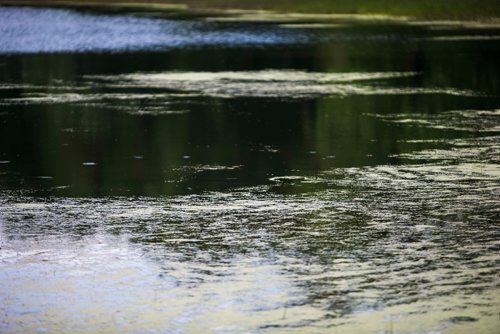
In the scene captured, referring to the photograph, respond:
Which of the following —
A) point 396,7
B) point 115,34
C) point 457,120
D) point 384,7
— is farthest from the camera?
point 384,7

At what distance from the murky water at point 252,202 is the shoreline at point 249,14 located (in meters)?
21.1

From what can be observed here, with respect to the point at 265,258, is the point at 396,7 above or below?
above

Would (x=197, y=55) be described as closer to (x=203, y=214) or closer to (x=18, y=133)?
(x=18, y=133)

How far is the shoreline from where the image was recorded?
47.9 meters

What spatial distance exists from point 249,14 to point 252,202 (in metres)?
48.0

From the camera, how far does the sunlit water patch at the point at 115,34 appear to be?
128ft

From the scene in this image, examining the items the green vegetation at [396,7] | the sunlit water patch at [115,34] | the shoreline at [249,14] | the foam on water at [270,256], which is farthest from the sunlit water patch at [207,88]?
the green vegetation at [396,7]

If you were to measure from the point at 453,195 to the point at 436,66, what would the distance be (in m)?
16.3

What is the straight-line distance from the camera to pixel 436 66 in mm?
28250

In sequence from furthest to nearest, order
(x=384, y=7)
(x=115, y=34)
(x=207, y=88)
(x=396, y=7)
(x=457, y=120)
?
(x=384, y=7) < (x=396, y=7) < (x=115, y=34) < (x=207, y=88) < (x=457, y=120)

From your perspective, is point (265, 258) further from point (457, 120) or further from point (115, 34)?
point (115, 34)

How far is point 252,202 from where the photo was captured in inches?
475

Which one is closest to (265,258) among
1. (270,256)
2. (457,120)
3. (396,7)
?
(270,256)

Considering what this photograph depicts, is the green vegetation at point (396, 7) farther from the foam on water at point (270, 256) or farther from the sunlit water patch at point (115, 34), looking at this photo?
the foam on water at point (270, 256)
